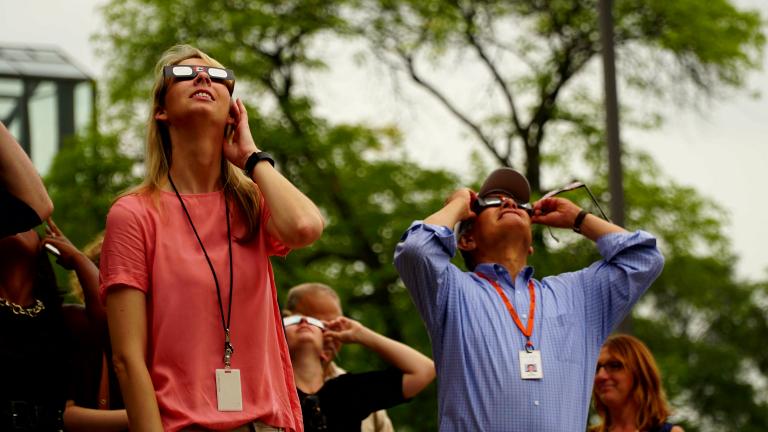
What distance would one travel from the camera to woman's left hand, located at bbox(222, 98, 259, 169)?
14.5ft

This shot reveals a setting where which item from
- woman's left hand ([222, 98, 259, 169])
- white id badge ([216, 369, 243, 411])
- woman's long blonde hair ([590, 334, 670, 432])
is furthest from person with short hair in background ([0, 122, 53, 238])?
woman's long blonde hair ([590, 334, 670, 432])

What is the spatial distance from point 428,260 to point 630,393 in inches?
72.6

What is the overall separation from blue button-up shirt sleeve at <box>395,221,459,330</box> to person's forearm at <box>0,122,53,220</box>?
1490 millimetres

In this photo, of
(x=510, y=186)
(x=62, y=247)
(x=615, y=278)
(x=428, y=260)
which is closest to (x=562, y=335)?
(x=615, y=278)

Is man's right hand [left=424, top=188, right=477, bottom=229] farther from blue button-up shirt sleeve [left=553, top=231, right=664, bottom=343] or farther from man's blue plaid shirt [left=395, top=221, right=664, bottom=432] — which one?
blue button-up shirt sleeve [left=553, top=231, right=664, bottom=343]

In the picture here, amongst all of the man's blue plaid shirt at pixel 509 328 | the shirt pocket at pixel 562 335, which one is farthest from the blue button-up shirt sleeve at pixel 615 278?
the shirt pocket at pixel 562 335

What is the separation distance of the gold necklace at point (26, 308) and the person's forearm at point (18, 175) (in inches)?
19.9

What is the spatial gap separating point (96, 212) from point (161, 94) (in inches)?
673

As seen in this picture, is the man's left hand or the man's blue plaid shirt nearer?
the man's blue plaid shirt

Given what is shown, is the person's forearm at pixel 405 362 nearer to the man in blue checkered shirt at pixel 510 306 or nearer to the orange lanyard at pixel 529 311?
the man in blue checkered shirt at pixel 510 306

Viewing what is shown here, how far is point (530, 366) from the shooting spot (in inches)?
209

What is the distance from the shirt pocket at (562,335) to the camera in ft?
17.8

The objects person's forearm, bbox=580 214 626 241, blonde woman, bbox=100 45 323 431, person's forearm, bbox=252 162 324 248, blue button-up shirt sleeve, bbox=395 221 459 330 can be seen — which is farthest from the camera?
person's forearm, bbox=580 214 626 241

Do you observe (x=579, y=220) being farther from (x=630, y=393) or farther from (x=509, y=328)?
(x=630, y=393)
